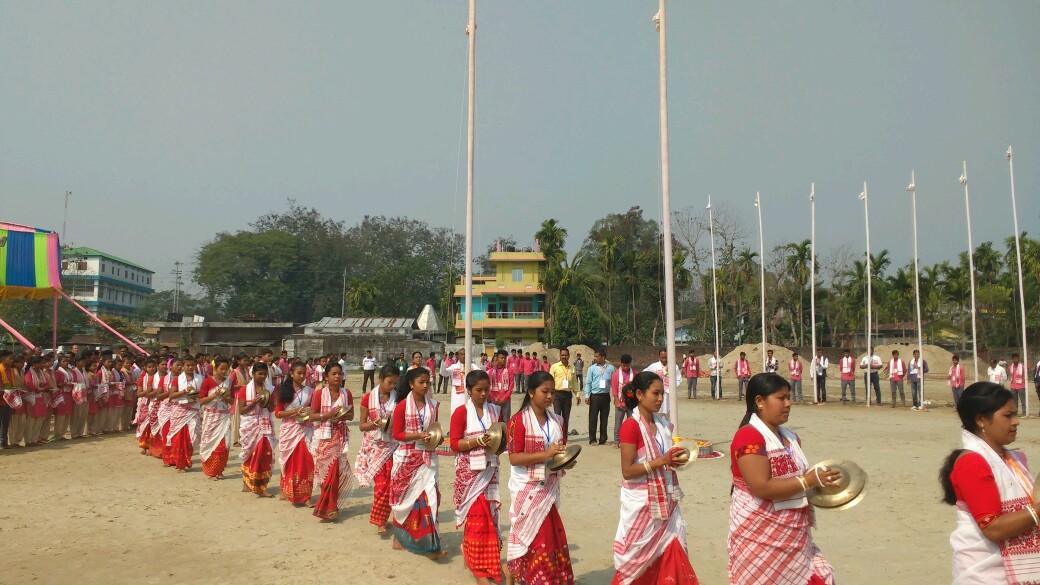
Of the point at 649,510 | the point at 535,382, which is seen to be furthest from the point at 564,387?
the point at 649,510

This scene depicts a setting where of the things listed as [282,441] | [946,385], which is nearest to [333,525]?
[282,441]

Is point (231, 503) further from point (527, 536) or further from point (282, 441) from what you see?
point (527, 536)

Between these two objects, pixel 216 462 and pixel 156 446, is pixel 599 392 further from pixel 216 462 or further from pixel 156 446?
pixel 156 446

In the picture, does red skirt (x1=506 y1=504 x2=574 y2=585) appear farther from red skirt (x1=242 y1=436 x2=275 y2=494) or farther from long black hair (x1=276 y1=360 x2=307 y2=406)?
red skirt (x1=242 y1=436 x2=275 y2=494)

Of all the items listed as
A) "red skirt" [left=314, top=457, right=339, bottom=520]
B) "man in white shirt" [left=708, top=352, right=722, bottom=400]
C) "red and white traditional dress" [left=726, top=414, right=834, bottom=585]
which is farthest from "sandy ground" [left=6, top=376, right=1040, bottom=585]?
"man in white shirt" [left=708, top=352, right=722, bottom=400]

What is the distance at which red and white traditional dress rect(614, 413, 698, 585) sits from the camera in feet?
Answer: 16.4

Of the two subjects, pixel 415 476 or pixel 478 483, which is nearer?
pixel 478 483

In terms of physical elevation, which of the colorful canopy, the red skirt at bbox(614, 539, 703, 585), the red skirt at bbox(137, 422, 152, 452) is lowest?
the red skirt at bbox(137, 422, 152, 452)

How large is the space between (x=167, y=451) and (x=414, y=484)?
7509 millimetres

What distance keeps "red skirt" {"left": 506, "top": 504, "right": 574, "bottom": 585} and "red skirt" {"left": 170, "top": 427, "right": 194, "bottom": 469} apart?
8.57 m

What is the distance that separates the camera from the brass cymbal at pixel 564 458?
5766 millimetres

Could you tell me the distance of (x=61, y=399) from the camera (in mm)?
16516

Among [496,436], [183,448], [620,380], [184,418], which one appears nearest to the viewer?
[496,436]

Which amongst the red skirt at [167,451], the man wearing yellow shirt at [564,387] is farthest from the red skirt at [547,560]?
the man wearing yellow shirt at [564,387]
